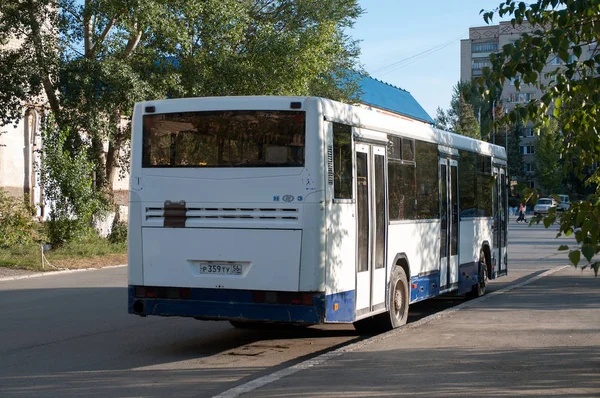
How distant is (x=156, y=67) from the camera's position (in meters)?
28.0

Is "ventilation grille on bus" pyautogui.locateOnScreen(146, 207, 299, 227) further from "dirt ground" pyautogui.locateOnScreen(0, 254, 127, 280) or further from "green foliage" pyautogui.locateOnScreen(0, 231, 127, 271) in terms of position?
"green foliage" pyautogui.locateOnScreen(0, 231, 127, 271)

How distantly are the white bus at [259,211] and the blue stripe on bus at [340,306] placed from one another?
2cm

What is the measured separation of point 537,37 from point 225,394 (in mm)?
3871

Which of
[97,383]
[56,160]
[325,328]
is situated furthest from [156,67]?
[97,383]

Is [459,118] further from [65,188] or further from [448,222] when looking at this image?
[448,222]

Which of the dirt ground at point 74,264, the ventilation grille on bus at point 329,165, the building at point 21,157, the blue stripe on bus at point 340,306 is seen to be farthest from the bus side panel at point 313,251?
the building at point 21,157

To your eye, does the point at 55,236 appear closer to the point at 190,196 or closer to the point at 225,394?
the point at 190,196

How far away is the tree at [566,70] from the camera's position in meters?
6.24

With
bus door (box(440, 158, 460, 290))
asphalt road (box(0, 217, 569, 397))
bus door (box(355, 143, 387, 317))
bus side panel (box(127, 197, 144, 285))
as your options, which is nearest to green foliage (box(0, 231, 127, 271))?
asphalt road (box(0, 217, 569, 397))

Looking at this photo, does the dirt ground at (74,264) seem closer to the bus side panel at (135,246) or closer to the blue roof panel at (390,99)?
the bus side panel at (135,246)

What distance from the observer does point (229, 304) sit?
996 centimetres

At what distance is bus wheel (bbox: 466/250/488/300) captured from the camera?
54.7 feet

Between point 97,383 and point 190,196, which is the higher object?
point 190,196

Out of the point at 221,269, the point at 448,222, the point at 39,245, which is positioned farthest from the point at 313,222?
the point at 39,245
